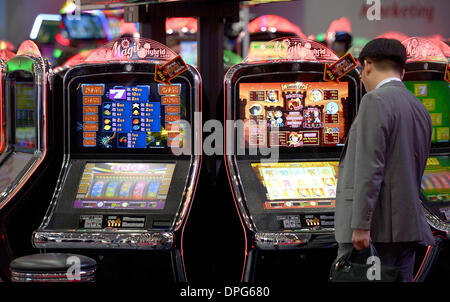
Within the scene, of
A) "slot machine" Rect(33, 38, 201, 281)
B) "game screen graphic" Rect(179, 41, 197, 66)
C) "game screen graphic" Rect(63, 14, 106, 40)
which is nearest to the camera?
"slot machine" Rect(33, 38, 201, 281)

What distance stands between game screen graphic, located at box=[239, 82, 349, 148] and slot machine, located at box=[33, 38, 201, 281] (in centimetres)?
37

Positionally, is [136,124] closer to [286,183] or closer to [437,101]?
[286,183]

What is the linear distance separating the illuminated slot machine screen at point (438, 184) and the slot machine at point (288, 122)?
26.2 inches

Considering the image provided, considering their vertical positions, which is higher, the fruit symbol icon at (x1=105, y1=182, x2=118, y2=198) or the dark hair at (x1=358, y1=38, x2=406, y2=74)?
the dark hair at (x1=358, y1=38, x2=406, y2=74)

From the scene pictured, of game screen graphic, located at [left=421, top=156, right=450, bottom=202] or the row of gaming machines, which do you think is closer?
the row of gaming machines

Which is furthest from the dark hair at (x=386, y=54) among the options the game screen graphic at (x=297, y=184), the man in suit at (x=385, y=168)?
the game screen graphic at (x=297, y=184)

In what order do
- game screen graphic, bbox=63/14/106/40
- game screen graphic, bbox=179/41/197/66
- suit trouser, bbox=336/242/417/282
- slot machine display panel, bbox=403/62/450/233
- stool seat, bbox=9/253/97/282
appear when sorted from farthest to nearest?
game screen graphic, bbox=179/41/197/66 → game screen graphic, bbox=63/14/106/40 → slot machine display panel, bbox=403/62/450/233 → stool seat, bbox=9/253/97/282 → suit trouser, bbox=336/242/417/282

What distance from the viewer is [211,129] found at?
14.4ft

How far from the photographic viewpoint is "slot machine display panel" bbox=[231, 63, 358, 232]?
4.04 m

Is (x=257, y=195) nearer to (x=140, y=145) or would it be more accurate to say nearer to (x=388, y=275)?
(x=140, y=145)

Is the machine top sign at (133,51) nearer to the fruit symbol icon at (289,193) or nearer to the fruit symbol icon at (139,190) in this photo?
the fruit symbol icon at (139,190)

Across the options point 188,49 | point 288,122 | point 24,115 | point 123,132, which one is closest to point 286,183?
point 288,122

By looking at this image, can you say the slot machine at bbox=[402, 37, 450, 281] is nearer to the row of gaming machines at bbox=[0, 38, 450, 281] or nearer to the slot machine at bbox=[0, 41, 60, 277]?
the row of gaming machines at bbox=[0, 38, 450, 281]

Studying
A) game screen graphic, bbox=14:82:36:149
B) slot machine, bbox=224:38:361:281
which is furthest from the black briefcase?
game screen graphic, bbox=14:82:36:149
